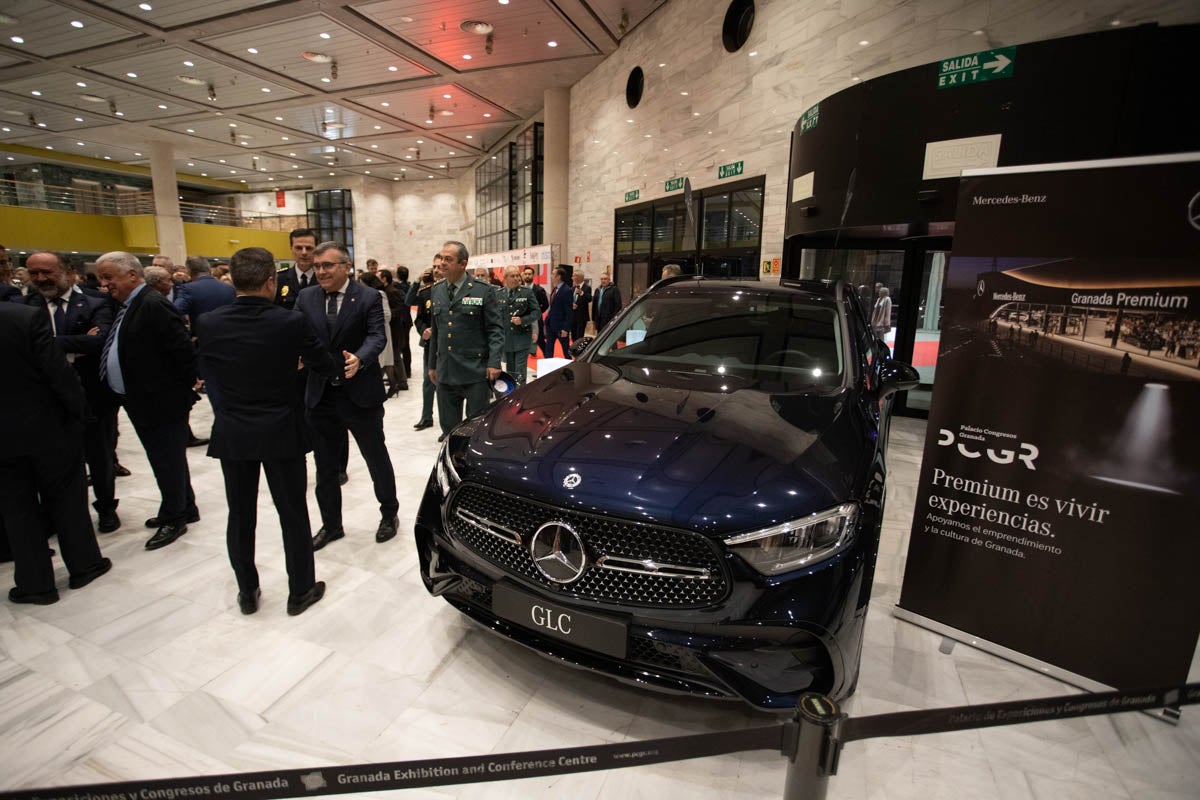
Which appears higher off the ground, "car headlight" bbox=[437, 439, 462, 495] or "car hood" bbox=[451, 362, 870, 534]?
"car hood" bbox=[451, 362, 870, 534]

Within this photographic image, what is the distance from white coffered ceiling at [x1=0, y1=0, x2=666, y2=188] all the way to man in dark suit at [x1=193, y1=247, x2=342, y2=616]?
9.72 meters

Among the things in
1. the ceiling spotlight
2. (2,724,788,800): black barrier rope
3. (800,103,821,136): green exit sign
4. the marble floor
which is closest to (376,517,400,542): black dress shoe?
the marble floor

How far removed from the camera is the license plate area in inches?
65.7

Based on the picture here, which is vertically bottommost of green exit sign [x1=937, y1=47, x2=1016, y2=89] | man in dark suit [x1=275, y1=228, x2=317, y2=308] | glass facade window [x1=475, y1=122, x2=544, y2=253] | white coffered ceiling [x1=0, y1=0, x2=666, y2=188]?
man in dark suit [x1=275, y1=228, x2=317, y2=308]

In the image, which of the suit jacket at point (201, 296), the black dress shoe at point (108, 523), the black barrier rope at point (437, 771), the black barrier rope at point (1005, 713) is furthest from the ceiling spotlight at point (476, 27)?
the black barrier rope at point (1005, 713)

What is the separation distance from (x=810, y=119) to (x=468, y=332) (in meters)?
4.24

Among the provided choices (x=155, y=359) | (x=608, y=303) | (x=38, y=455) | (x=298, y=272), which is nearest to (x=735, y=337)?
(x=155, y=359)

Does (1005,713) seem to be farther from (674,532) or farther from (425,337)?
(425,337)

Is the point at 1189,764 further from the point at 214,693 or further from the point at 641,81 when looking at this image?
the point at 641,81

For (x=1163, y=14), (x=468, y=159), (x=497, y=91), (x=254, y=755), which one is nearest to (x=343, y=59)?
(x=497, y=91)

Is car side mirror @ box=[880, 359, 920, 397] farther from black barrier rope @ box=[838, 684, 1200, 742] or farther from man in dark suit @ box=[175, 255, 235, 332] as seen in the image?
man in dark suit @ box=[175, 255, 235, 332]

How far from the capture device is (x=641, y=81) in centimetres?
A: 1093

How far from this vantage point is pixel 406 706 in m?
2.04

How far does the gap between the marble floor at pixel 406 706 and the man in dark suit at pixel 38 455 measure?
0.61ft
